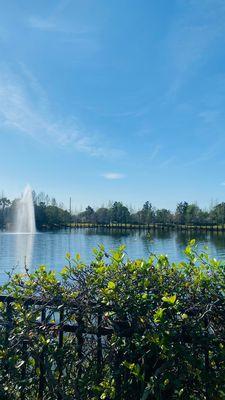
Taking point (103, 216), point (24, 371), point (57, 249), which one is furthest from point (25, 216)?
point (24, 371)

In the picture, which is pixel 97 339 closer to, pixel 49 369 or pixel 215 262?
pixel 49 369

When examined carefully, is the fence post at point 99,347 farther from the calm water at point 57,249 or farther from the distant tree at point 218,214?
the distant tree at point 218,214

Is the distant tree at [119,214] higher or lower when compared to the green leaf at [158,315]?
higher

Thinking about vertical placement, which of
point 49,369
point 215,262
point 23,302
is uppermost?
point 215,262

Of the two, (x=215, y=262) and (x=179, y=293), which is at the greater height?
(x=215, y=262)

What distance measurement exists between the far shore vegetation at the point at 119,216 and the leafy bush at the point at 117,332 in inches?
3100

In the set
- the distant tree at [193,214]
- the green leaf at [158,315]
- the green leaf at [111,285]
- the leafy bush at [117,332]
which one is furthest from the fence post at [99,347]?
the distant tree at [193,214]

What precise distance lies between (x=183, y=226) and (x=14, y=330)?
297 feet

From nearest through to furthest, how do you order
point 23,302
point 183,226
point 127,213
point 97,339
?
point 97,339 → point 23,302 → point 183,226 → point 127,213

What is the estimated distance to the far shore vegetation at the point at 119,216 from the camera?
8644 cm

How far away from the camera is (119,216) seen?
9831 centimetres

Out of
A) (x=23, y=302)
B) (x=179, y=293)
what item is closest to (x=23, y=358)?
(x=23, y=302)

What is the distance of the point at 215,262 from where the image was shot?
219 cm

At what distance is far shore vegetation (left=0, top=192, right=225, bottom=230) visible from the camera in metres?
86.4
